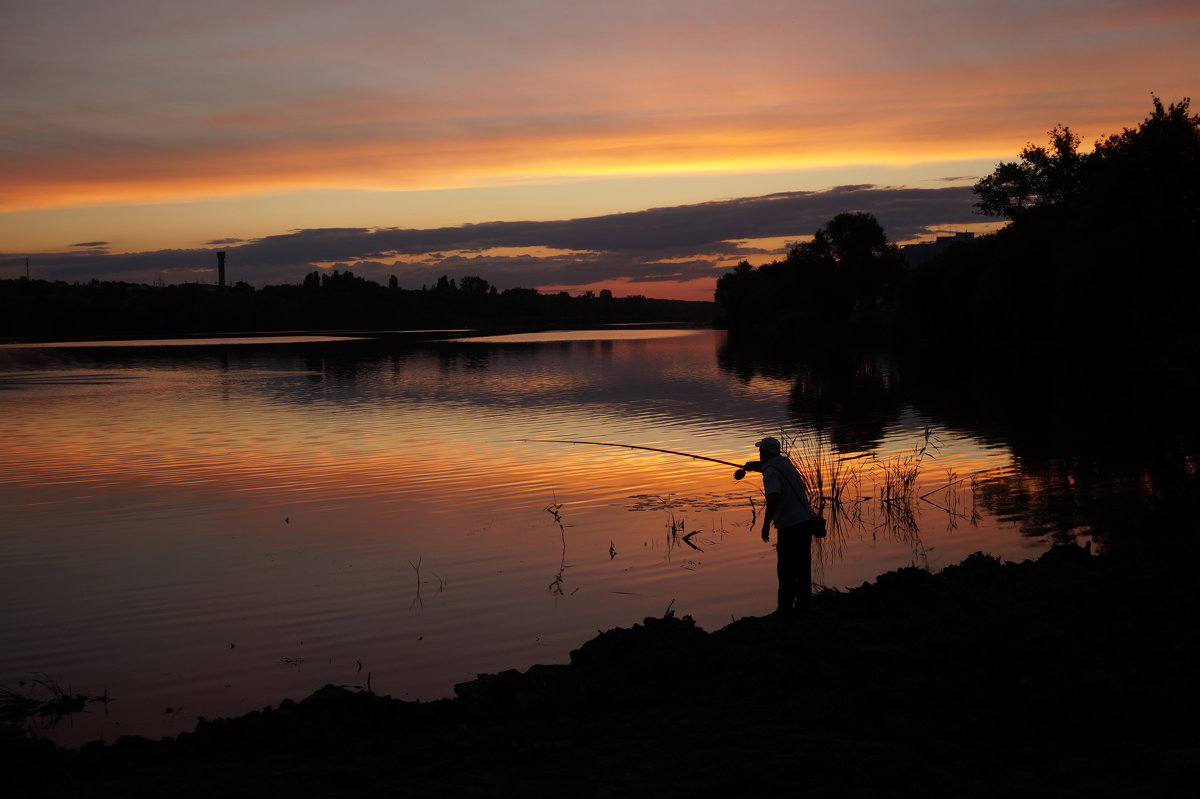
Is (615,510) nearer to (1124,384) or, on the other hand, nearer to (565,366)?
(1124,384)

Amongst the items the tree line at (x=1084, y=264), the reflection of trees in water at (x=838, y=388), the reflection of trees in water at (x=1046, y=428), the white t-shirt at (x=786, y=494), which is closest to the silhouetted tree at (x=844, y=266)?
the tree line at (x=1084, y=264)

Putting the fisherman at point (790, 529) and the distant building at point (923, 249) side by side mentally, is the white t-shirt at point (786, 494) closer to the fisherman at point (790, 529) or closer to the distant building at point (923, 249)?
the fisherman at point (790, 529)

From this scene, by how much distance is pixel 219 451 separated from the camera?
100 ft

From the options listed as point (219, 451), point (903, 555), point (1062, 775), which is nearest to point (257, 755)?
point (1062, 775)

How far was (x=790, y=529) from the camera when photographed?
1205 cm

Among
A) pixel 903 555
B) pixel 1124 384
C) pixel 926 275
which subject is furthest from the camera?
pixel 926 275

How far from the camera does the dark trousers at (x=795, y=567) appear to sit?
39.2 ft

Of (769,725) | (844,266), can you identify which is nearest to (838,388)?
(769,725)

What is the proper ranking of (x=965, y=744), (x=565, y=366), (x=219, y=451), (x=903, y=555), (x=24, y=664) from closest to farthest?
(x=965, y=744), (x=24, y=664), (x=903, y=555), (x=219, y=451), (x=565, y=366)

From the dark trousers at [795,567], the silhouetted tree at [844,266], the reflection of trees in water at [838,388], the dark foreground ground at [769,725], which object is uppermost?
the silhouetted tree at [844,266]

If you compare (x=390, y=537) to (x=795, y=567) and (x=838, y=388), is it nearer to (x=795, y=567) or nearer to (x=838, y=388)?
(x=795, y=567)

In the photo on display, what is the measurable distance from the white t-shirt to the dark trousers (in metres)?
0.09

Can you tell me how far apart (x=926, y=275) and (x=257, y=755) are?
8759 centimetres

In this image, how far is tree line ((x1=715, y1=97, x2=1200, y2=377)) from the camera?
53375mm
